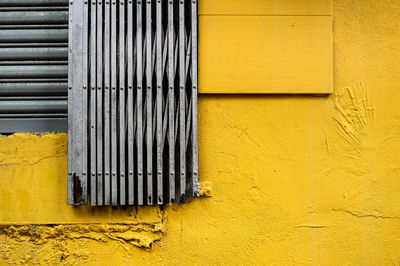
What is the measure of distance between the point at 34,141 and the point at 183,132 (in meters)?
1.19

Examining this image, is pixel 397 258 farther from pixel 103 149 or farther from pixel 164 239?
pixel 103 149

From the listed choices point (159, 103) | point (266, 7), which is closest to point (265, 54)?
point (266, 7)

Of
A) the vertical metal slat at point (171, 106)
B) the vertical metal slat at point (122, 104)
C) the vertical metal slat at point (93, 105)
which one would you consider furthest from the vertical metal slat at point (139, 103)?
the vertical metal slat at point (93, 105)

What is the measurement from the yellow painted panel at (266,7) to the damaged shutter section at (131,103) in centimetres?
15

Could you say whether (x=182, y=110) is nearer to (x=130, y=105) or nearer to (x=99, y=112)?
(x=130, y=105)

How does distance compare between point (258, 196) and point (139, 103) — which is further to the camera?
point (258, 196)

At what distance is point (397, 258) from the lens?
3.27 meters

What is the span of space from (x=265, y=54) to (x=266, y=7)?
0.38 meters

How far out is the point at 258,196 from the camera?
A: 10.7ft

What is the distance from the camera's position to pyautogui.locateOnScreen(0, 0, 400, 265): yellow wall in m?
3.25

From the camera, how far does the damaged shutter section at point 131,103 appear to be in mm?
3150

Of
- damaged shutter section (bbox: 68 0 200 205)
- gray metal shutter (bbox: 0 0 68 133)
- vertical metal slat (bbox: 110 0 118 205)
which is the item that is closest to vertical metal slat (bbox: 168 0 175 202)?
damaged shutter section (bbox: 68 0 200 205)

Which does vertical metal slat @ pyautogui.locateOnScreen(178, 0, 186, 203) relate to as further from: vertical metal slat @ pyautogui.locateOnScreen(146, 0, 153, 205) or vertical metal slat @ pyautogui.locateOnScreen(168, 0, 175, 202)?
vertical metal slat @ pyautogui.locateOnScreen(146, 0, 153, 205)

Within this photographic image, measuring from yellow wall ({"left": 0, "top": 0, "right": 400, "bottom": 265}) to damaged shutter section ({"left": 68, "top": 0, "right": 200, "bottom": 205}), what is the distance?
0.17 m
